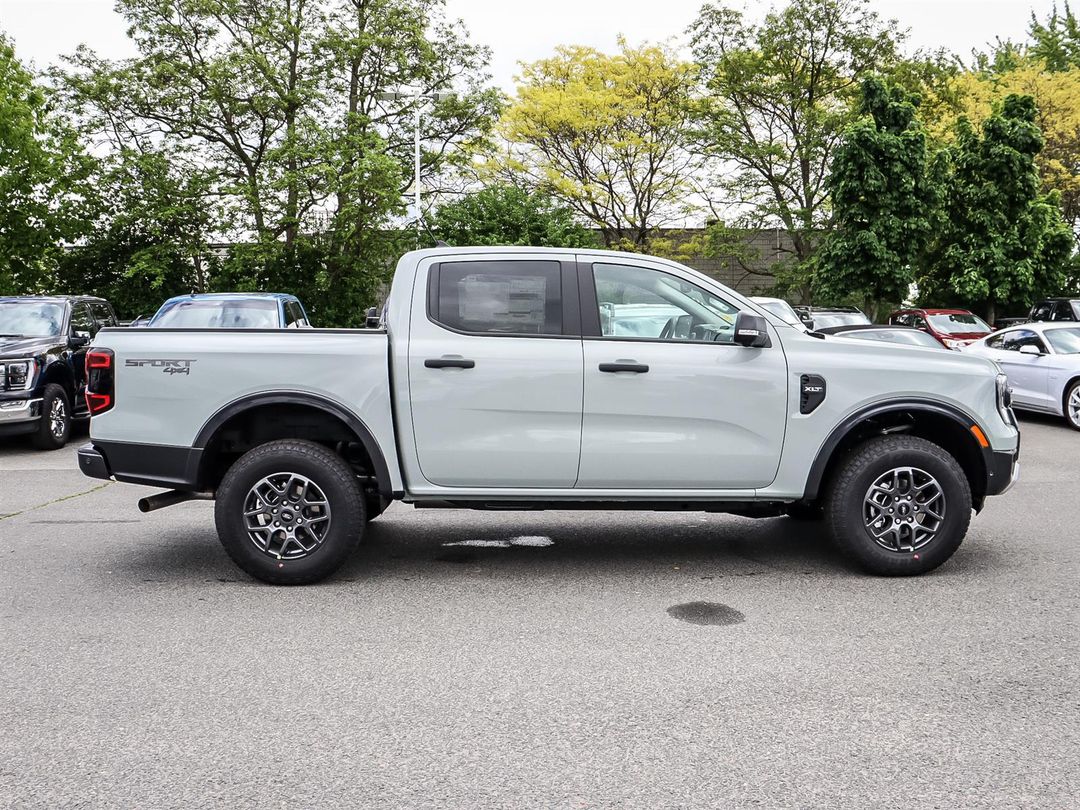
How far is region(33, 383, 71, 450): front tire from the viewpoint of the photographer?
40.3 feet

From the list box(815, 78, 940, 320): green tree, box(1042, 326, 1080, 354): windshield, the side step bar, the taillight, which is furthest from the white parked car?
the taillight

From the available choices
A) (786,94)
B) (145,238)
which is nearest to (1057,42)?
(786,94)

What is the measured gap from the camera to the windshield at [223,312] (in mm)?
13234

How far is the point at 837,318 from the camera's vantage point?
19562mm

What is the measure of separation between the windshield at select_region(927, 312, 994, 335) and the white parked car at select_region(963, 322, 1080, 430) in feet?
23.9

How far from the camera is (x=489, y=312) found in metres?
5.91

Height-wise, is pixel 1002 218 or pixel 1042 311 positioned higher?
pixel 1002 218

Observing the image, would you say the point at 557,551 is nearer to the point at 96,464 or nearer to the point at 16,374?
the point at 96,464

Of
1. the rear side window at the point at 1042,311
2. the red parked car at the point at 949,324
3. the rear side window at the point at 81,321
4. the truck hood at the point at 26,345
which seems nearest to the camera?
the truck hood at the point at 26,345

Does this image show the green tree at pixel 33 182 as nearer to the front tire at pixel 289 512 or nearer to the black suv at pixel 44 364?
the black suv at pixel 44 364

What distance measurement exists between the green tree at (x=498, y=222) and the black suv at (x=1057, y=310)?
42.0ft

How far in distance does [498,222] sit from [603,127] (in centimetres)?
677

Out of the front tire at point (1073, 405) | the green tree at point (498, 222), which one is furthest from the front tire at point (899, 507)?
the green tree at point (498, 222)

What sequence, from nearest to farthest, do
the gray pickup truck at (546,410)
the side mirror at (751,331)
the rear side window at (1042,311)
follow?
the side mirror at (751,331)
the gray pickup truck at (546,410)
the rear side window at (1042,311)
